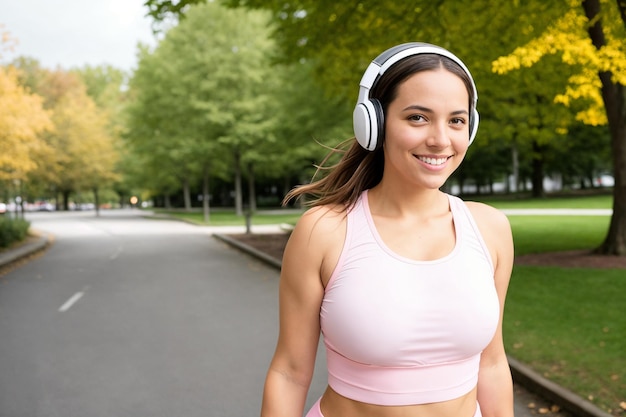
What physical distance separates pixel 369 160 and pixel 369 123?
0.25 metres

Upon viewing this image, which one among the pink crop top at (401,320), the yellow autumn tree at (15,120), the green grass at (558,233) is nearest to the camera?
the pink crop top at (401,320)

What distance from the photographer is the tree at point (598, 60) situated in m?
9.04

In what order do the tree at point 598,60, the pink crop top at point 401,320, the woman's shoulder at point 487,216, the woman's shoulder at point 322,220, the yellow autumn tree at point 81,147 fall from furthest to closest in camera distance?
the yellow autumn tree at point 81,147 < the tree at point 598,60 < the woman's shoulder at point 487,216 < the woman's shoulder at point 322,220 < the pink crop top at point 401,320

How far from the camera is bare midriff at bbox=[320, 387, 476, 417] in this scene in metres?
1.65

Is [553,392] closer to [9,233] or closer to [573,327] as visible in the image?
[573,327]

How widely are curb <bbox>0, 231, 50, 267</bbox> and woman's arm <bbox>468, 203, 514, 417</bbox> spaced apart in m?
16.3

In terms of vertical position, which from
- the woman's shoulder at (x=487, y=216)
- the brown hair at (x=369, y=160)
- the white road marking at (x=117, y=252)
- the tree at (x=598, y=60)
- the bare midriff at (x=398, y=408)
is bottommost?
the white road marking at (x=117, y=252)

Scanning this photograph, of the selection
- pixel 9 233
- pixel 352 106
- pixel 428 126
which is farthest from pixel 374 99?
pixel 9 233

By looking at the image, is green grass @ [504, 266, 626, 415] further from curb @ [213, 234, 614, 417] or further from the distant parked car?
the distant parked car

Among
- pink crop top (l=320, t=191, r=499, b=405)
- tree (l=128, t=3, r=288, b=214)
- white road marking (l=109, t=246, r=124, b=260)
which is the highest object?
tree (l=128, t=3, r=288, b=214)

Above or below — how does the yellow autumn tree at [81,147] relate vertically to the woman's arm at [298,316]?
above

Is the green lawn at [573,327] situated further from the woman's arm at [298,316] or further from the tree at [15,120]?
the tree at [15,120]

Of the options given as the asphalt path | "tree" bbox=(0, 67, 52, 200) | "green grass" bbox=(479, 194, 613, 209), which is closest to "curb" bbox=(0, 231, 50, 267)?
the asphalt path

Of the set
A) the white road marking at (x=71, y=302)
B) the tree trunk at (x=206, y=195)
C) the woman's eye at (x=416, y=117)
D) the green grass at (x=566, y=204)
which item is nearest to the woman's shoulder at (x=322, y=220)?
the woman's eye at (x=416, y=117)
